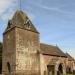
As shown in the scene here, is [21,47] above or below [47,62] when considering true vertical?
above

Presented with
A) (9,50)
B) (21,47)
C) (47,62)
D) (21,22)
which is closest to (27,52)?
(21,47)

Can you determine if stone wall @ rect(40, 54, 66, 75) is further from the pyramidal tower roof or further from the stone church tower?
the pyramidal tower roof

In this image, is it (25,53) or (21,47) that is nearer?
(21,47)

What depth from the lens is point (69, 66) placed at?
50.8m

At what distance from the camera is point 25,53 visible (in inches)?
1430

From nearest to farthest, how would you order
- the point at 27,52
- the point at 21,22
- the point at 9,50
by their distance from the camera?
the point at 27,52
the point at 9,50
the point at 21,22

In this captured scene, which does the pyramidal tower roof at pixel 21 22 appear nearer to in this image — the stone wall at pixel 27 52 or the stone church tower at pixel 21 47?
the stone church tower at pixel 21 47

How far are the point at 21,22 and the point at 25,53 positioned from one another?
25.2ft

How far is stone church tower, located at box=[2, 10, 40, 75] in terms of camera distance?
34969mm

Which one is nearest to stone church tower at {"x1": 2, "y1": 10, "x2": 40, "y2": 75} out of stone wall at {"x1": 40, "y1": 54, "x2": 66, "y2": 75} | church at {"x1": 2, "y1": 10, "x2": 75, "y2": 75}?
church at {"x1": 2, "y1": 10, "x2": 75, "y2": 75}

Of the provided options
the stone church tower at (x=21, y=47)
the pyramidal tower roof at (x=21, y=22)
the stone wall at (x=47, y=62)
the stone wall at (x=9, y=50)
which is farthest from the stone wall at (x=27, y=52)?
the pyramidal tower roof at (x=21, y=22)

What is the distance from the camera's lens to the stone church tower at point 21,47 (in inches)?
1377

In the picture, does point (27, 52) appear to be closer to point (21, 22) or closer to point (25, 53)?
point (25, 53)

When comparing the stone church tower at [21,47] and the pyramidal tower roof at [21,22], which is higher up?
the pyramidal tower roof at [21,22]
